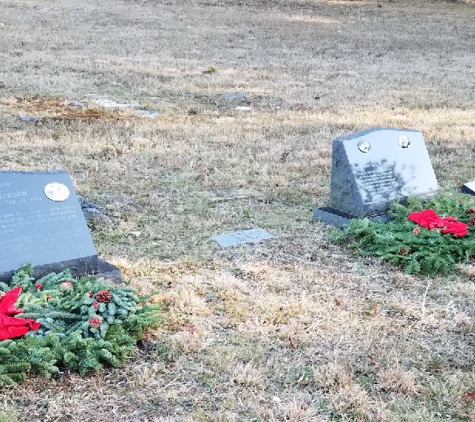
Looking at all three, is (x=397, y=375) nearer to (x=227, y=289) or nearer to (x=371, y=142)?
(x=227, y=289)

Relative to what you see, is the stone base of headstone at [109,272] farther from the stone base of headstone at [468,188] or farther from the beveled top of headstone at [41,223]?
the stone base of headstone at [468,188]

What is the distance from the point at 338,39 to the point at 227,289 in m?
16.6

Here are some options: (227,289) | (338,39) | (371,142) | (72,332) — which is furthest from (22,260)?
(338,39)

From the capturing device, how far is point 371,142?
234 inches

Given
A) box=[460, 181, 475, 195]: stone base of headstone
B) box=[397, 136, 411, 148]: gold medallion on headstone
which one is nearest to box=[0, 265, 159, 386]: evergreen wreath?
box=[397, 136, 411, 148]: gold medallion on headstone

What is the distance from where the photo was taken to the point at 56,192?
4434 mm

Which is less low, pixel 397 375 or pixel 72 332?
pixel 72 332

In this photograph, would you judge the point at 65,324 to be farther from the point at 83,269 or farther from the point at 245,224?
the point at 245,224

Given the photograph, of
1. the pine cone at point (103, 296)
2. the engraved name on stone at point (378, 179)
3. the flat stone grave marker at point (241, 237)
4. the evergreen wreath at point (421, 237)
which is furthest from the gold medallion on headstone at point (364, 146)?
the pine cone at point (103, 296)

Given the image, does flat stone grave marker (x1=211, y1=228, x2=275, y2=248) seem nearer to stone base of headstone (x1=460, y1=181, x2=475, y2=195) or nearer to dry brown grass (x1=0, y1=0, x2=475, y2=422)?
dry brown grass (x1=0, y1=0, x2=475, y2=422)

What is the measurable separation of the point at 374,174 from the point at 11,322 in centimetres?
352

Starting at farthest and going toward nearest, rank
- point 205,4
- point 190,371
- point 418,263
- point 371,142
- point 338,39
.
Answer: point 205,4 < point 338,39 < point 371,142 < point 418,263 < point 190,371

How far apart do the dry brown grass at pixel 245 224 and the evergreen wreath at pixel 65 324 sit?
0.10 metres

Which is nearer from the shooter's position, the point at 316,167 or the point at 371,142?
the point at 371,142
